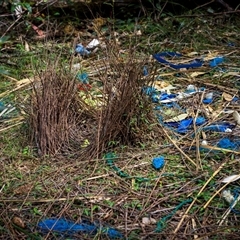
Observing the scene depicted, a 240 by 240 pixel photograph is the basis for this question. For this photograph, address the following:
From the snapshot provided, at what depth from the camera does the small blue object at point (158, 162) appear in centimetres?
244

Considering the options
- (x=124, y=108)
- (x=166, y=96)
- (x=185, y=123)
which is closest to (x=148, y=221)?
(x=124, y=108)

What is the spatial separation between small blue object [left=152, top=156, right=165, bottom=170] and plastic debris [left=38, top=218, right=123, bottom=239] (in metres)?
0.46

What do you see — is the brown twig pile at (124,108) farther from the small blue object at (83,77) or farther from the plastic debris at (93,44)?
the plastic debris at (93,44)

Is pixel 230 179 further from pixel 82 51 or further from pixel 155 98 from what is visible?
pixel 82 51

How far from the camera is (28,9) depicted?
12.3 ft

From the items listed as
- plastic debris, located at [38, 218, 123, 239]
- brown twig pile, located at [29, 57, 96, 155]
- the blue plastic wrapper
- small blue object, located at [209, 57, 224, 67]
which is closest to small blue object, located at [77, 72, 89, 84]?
brown twig pile, located at [29, 57, 96, 155]

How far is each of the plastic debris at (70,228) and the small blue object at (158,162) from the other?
46 centimetres

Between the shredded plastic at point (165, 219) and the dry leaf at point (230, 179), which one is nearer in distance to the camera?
the shredded plastic at point (165, 219)

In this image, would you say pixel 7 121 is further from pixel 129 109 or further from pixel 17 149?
pixel 129 109

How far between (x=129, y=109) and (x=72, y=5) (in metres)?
1.85

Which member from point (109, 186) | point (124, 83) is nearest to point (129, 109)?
point (124, 83)

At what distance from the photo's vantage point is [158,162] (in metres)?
2.46

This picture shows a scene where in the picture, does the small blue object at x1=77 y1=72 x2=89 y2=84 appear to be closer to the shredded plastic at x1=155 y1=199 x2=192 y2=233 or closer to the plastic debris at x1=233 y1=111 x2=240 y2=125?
the plastic debris at x1=233 y1=111 x2=240 y2=125

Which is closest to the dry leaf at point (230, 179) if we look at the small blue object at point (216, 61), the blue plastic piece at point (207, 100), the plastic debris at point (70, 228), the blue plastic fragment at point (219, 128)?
the blue plastic fragment at point (219, 128)
